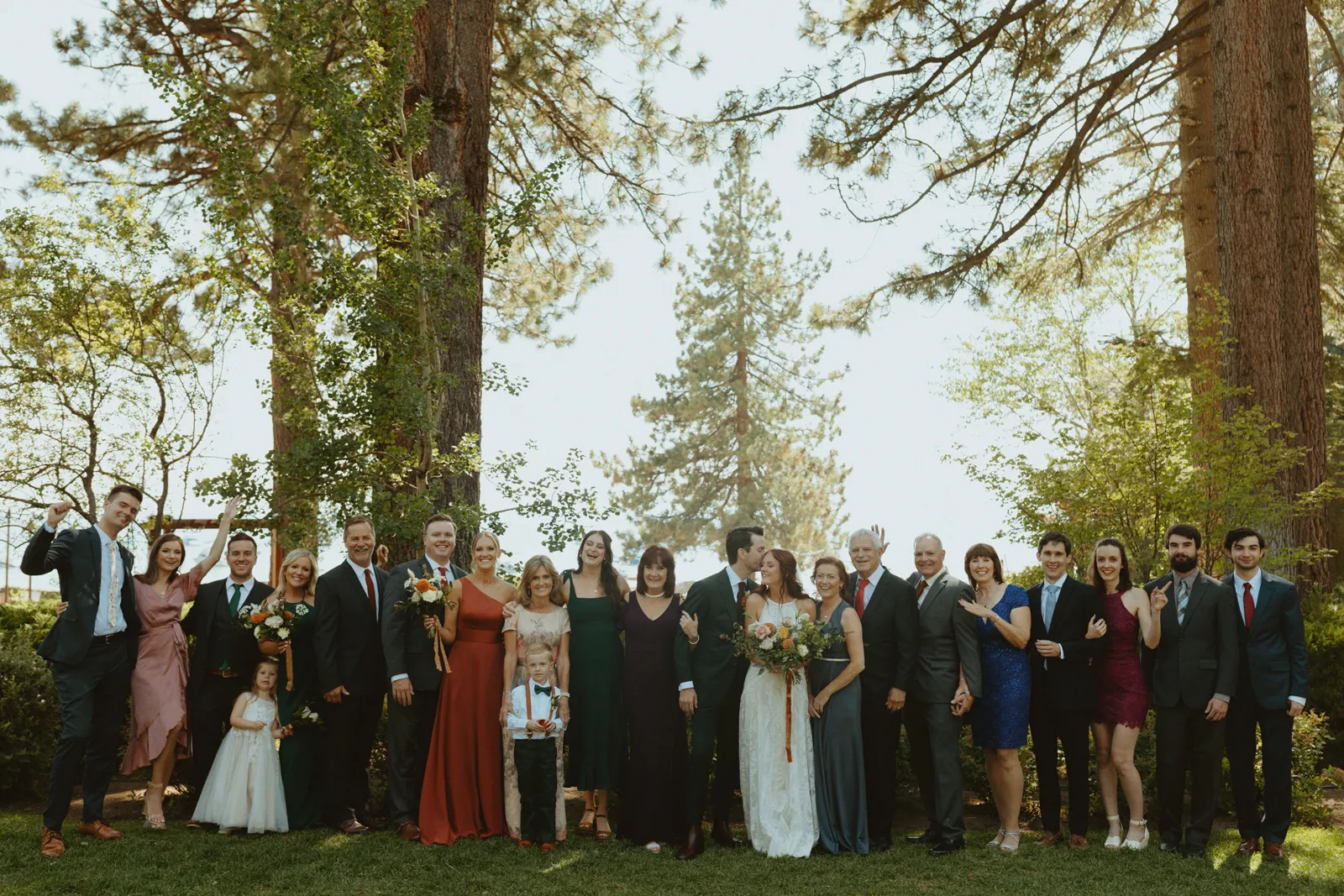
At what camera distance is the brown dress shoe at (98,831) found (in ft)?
21.8

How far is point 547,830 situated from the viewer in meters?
6.63

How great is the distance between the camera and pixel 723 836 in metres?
6.91

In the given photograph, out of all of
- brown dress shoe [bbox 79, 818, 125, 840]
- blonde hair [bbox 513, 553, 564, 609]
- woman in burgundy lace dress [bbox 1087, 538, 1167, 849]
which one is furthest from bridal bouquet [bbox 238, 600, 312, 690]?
woman in burgundy lace dress [bbox 1087, 538, 1167, 849]

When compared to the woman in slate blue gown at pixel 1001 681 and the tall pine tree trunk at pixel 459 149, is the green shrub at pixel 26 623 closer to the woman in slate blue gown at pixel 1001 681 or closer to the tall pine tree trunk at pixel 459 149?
the tall pine tree trunk at pixel 459 149

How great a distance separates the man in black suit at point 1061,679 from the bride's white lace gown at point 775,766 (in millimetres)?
1476

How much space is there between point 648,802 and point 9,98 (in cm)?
1259

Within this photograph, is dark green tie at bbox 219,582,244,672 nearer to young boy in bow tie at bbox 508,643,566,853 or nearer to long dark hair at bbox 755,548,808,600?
young boy in bow tie at bbox 508,643,566,853

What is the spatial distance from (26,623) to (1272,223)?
1437cm

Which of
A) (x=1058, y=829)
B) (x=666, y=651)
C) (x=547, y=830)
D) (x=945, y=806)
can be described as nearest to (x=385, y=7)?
(x=666, y=651)

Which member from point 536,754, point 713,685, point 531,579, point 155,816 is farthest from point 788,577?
point 155,816

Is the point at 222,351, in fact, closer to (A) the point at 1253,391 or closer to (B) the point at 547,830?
(B) the point at 547,830

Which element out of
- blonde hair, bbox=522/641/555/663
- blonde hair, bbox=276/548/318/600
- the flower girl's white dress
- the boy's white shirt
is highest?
blonde hair, bbox=276/548/318/600

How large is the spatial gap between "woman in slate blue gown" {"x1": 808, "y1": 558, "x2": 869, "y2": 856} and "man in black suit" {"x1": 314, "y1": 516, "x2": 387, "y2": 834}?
2898 mm

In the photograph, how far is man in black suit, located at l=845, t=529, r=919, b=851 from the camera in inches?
271
